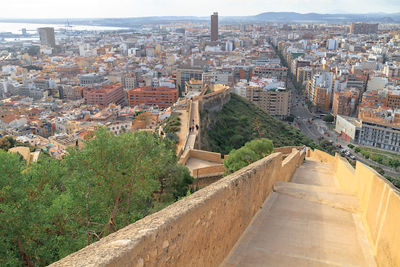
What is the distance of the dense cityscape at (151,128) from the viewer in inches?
223

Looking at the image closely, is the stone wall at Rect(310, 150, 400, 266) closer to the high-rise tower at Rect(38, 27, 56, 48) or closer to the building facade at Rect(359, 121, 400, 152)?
the building facade at Rect(359, 121, 400, 152)

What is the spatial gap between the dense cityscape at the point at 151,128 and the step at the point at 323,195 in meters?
2.19

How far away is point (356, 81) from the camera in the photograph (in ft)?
173

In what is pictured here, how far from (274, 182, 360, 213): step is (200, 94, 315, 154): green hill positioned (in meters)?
13.0

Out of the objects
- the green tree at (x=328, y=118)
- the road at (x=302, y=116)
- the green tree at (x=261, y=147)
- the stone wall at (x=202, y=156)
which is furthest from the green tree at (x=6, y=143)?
the green tree at (x=328, y=118)

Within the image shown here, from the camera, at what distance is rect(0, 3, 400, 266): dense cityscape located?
5664 mm

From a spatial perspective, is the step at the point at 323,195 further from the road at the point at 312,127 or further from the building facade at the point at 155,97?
the building facade at the point at 155,97

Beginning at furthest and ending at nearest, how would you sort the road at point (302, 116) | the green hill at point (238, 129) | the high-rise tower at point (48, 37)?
the high-rise tower at point (48, 37), the road at point (302, 116), the green hill at point (238, 129)

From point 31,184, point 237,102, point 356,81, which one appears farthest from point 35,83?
point 31,184

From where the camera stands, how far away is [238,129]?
23.6m

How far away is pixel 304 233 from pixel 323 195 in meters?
1.46

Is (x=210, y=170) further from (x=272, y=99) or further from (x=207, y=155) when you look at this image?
(x=272, y=99)

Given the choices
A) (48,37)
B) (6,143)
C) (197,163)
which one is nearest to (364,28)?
(48,37)

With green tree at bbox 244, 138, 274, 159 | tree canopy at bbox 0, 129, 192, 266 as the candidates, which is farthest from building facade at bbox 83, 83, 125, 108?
tree canopy at bbox 0, 129, 192, 266
